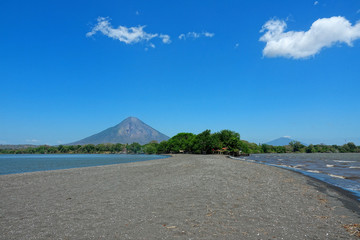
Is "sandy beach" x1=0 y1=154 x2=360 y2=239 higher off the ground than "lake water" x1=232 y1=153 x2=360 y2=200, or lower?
higher

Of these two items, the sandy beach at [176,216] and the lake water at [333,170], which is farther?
the lake water at [333,170]

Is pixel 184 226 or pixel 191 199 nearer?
pixel 184 226

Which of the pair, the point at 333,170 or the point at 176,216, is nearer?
the point at 176,216

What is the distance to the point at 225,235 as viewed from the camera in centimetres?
833

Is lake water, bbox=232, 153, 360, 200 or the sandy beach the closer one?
the sandy beach

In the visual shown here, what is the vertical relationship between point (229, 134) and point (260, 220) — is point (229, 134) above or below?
above

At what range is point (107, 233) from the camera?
8.53 metres

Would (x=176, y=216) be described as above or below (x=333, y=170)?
above

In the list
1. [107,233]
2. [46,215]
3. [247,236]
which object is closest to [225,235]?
[247,236]

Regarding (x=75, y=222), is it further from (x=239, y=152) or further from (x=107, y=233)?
(x=239, y=152)

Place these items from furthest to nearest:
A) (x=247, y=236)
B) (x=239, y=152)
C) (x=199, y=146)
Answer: (x=199, y=146)
(x=239, y=152)
(x=247, y=236)

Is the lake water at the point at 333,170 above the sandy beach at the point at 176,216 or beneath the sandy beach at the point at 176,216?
beneath

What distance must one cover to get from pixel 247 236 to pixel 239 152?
154 m

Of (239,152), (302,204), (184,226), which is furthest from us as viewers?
(239,152)
